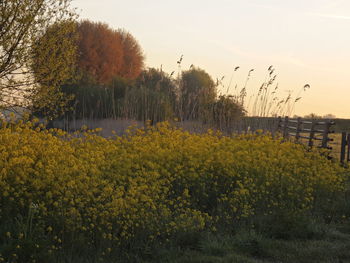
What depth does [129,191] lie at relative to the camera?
→ 656 centimetres

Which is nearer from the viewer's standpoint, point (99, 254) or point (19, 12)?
point (99, 254)

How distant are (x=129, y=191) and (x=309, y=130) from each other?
13.4 metres

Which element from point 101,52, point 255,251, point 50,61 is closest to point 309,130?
point 50,61

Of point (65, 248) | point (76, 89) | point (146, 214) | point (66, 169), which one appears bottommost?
point (65, 248)

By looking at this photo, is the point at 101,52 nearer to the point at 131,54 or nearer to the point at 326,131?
the point at 131,54

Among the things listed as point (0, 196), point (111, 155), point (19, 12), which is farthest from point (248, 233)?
point (19, 12)

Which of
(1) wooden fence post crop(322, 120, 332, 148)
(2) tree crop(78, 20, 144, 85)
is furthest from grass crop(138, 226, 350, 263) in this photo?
(2) tree crop(78, 20, 144, 85)

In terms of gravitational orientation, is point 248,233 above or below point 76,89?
below

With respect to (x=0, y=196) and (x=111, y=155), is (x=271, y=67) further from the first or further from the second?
(x=0, y=196)

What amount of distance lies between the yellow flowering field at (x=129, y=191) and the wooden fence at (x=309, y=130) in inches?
233

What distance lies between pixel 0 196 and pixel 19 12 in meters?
6.14

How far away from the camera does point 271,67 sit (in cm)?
1455

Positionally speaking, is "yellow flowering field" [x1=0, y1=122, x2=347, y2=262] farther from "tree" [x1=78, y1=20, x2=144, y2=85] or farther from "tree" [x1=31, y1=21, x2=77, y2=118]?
"tree" [x1=78, y1=20, x2=144, y2=85]

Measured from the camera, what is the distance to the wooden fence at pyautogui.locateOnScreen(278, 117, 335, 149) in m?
16.7
